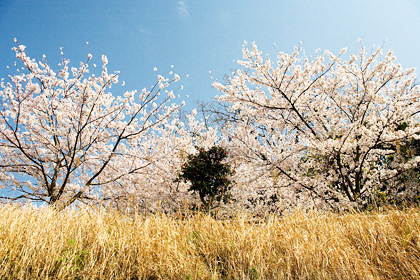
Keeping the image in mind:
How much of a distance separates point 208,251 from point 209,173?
4735mm

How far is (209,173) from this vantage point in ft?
24.7

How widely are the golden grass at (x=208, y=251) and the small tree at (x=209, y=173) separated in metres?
4.26

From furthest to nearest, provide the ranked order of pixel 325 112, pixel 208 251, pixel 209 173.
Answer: pixel 209 173 → pixel 325 112 → pixel 208 251

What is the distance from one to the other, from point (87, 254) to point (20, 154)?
5845 millimetres

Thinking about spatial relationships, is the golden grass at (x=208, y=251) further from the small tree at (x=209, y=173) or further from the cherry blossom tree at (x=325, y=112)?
the small tree at (x=209, y=173)

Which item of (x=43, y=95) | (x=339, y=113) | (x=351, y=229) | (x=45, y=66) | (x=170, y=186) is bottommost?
(x=351, y=229)

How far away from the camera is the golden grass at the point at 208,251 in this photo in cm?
221

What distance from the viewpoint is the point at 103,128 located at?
23.6 ft

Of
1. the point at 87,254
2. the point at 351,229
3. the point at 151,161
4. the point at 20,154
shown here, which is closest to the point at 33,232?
the point at 87,254

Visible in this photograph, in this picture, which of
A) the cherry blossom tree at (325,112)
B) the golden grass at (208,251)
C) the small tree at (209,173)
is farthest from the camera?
the small tree at (209,173)

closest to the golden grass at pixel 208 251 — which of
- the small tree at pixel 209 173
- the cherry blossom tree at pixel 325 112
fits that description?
the cherry blossom tree at pixel 325 112

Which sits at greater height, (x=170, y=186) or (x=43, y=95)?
(x=43, y=95)

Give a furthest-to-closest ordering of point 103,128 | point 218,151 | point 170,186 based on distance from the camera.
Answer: point 170,186, point 218,151, point 103,128

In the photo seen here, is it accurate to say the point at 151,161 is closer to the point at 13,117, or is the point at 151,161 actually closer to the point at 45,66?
the point at 13,117
